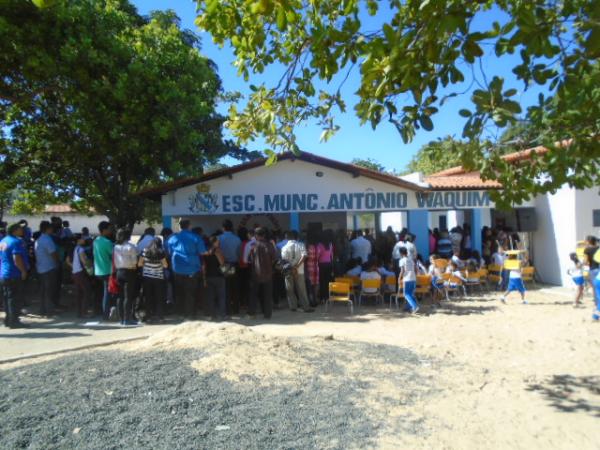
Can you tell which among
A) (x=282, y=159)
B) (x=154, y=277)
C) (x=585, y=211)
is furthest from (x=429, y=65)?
(x=585, y=211)

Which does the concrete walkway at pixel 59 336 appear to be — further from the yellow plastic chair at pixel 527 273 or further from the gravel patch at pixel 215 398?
the yellow plastic chair at pixel 527 273

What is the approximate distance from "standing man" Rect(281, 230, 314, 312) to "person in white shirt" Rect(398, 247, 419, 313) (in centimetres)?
201

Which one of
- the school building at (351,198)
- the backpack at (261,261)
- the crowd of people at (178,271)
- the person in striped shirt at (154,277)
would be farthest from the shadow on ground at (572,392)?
the school building at (351,198)

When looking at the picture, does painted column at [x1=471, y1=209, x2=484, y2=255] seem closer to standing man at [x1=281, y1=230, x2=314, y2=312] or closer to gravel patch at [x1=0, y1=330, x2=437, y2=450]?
standing man at [x1=281, y1=230, x2=314, y2=312]

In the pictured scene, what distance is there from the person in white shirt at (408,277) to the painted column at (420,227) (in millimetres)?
3846

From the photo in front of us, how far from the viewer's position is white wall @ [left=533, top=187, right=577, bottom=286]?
13.2 m

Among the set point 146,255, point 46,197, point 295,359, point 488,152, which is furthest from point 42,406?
point 46,197

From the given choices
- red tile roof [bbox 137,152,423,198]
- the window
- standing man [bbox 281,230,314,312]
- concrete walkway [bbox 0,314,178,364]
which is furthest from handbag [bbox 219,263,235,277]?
the window

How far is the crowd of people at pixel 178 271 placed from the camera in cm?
816

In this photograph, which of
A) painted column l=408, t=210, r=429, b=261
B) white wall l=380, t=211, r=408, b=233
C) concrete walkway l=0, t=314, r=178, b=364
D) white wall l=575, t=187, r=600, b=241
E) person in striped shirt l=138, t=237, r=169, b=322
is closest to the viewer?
concrete walkway l=0, t=314, r=178, b=364

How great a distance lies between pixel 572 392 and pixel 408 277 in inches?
176

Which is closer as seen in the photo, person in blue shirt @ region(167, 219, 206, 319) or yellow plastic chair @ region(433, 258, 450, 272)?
person in blue shirt @ region(167, 219, 206, 319)

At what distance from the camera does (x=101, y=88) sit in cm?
1012

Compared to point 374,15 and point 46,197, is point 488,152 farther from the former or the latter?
point 46,197
